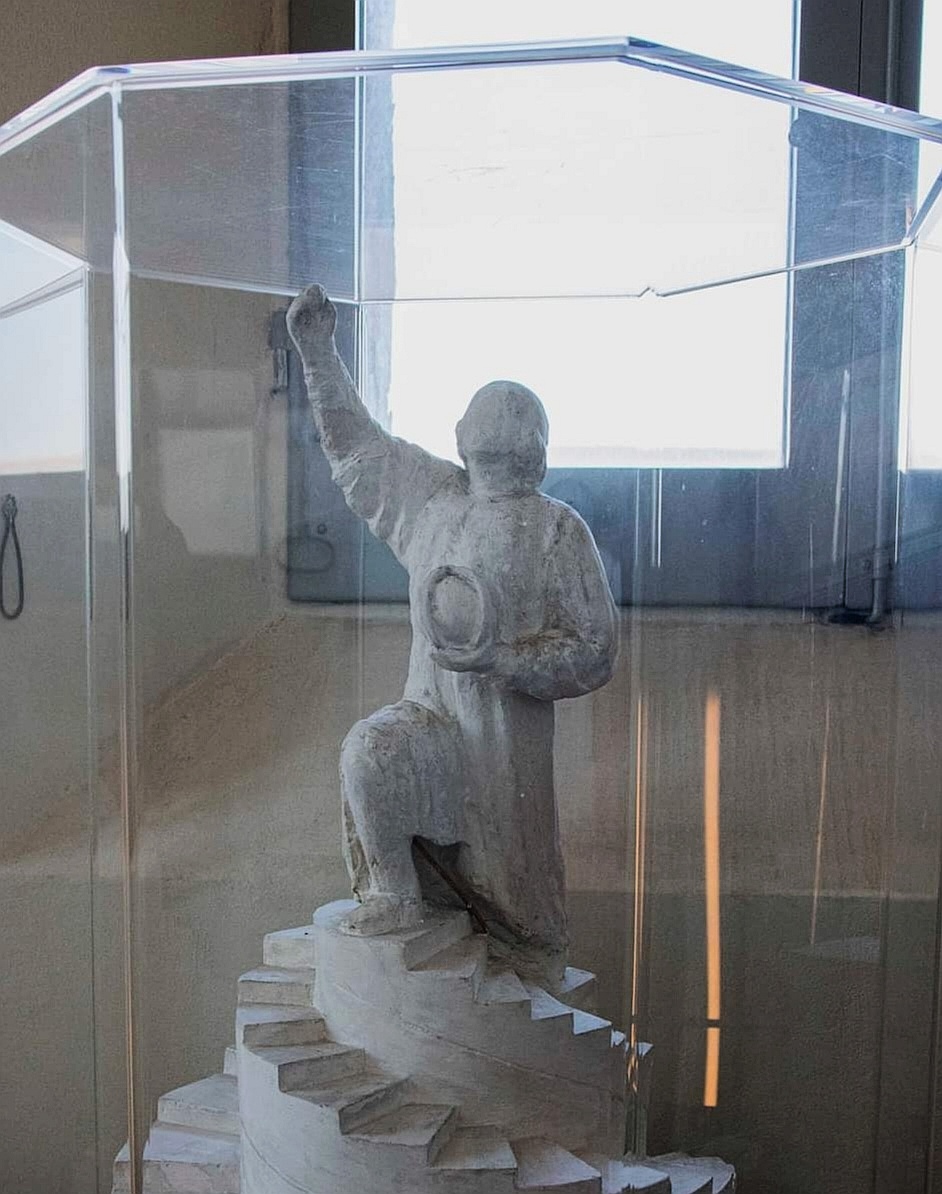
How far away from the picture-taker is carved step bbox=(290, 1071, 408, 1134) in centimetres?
230

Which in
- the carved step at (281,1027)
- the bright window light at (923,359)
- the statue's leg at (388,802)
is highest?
the bright window light at (923,359)

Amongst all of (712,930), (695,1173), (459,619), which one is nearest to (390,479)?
(459,619)

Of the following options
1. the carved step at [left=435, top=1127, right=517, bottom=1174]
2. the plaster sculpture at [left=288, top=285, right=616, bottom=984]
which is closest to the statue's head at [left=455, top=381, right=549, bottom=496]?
the plaster sculpture at [left=288, top=285, right=616, bottom=984]

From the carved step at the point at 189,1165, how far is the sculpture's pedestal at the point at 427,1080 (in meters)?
0.07

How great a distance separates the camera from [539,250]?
8.74ft

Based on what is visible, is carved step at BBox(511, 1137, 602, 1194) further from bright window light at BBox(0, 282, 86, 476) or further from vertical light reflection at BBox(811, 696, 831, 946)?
bright window light at BBox(0, 282, 86, 476)

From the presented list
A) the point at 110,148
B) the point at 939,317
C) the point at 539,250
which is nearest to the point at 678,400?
the point at 539,250

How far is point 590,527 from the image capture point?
2709mm

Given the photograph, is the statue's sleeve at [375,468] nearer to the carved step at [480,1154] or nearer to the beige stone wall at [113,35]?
the carved step at [480,1154]

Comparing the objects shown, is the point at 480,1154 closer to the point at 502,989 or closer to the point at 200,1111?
the point at 502,989

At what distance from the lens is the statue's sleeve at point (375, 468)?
2.61 m

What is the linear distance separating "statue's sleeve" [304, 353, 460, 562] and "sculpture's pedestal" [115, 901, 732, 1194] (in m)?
0.69

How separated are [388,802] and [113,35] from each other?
99.4 inches

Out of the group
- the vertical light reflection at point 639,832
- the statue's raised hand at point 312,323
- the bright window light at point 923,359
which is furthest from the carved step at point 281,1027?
the bright window light at point 923,359
